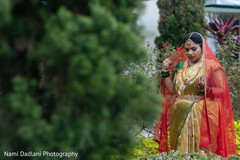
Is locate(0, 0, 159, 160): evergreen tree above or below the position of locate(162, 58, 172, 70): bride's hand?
below

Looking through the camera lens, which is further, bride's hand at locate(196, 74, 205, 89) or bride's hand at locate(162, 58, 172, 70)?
bride's hand at locate(162, 58, 172, 70)

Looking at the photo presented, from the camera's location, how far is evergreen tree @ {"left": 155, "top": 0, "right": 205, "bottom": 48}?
29.8 feet

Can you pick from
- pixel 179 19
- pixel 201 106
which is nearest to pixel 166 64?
pixel 201 106

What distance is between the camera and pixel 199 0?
9.38 meters

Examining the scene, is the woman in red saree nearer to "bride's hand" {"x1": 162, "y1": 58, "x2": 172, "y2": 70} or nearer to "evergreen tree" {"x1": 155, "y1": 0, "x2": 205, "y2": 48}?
"bride's hand" {"x1": 162, "y1": 58, "x2": 172, "y2": 70}

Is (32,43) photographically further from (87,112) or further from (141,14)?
(141,14)

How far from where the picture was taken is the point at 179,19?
30.1 feet

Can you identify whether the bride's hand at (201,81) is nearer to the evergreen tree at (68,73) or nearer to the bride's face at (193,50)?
the bride's face at (193,50)

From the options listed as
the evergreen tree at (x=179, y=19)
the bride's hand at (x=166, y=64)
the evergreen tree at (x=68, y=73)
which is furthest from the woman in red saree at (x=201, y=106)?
the evergreen tree at (x=179, y=19)

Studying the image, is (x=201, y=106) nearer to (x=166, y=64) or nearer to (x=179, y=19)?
(x=166, y=64)

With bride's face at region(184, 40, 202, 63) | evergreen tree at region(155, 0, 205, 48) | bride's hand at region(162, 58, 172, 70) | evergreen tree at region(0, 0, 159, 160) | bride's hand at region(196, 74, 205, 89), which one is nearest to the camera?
evergreen tree at region(0, 0, 159, 160)

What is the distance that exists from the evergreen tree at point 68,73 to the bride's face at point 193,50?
2.61m

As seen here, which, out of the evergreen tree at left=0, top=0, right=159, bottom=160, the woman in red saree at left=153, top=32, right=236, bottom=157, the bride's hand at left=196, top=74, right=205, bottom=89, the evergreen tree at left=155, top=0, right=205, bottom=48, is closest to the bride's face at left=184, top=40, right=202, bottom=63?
the woman in red saree at left=153, top=32, right=236, bottom=157

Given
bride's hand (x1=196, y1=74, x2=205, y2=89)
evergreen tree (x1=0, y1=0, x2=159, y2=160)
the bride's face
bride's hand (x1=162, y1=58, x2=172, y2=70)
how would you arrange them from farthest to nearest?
bride's hand (x1=162, y1=58, x2=172, y2=70) → the bride's face → bride's hand (x1=196, y1=74, x2=205, y2=89) → evergreen tree (x1=0, y1=0, x2=159, y2=160)
